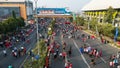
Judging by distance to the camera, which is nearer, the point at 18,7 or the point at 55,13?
the point at 55,13

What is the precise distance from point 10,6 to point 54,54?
343 feet

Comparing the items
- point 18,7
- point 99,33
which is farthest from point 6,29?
point 18,7

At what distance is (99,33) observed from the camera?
6638 centimetres

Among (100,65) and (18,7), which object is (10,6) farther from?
(100,65)

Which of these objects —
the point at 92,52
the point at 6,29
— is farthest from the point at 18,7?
the point at 92,52

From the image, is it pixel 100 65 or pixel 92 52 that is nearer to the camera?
pixel 100 65

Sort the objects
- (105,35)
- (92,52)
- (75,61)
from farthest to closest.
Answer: (105,35), (92,52), (75,61)

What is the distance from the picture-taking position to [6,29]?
6372 centimetres

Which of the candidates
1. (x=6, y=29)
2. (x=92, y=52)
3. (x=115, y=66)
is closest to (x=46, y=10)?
(x=6, y=29)

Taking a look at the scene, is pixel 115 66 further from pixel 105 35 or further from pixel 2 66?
pixel 105 35

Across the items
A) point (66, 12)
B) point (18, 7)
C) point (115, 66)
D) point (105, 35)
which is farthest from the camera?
point (18, 7)

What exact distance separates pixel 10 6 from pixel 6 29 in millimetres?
71741

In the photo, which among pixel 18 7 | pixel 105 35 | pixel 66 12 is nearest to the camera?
pixel 105 35

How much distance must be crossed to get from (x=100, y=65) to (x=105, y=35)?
114 ft
